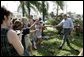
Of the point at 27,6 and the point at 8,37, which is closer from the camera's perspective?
the point at 8,37

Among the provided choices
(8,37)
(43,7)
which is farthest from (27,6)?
(8,37)

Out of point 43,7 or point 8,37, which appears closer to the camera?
point 8,37

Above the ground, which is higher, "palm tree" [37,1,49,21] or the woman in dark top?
Result: the woman in dark top

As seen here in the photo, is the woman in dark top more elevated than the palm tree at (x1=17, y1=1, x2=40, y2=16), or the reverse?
the woman in dark top

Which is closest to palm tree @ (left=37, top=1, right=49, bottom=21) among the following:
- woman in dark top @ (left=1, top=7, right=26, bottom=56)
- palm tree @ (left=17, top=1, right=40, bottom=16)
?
palm tree @ (left=17, top=1, right=40, bottom=16)

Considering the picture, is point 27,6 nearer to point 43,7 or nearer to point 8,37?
point 43,7

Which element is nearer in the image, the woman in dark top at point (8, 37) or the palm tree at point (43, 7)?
the woman in dark top at point (8, 37)

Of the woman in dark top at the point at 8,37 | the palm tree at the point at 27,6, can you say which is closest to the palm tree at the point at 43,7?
the palm tree at the point at 27,6

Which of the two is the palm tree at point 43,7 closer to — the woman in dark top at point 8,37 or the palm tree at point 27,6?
the palm tree at point 27,6

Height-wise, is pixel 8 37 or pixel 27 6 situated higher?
pixel 8 37

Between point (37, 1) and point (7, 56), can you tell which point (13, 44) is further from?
point (37, 1)

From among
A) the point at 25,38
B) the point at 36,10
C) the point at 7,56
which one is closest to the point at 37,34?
the point at 25,38

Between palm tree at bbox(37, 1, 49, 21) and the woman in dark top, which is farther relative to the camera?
palm tree at bbox(37, 1, 49, 21)

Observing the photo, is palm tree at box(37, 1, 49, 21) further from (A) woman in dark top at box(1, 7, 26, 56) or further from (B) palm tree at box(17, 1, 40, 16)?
(A) woman in dark top at box(1, 7, 26, 56)
